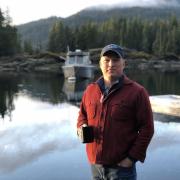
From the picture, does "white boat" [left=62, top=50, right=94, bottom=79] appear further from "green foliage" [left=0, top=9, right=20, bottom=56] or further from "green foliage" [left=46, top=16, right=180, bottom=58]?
"green foliage" [left=46, top=16, right=180, bottom=58]

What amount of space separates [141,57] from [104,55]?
11294 cm

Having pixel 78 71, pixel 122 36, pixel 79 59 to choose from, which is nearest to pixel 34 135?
pixel 78 71

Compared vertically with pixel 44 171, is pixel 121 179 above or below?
above

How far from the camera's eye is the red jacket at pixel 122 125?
5359 mm

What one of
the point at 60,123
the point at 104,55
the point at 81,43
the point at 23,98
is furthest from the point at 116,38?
the point at 104,55

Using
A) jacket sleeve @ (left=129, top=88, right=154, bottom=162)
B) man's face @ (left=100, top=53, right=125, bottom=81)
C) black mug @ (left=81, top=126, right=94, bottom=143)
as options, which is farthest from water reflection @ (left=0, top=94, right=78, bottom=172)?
jacket sleeve @ (left=129, top=88, right=154, bottom=162)

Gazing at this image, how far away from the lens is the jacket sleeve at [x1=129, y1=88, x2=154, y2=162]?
5.35 m

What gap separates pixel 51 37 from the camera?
12800 cm

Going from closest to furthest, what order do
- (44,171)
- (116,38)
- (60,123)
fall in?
(44,171) → (60,123) → (116,38)

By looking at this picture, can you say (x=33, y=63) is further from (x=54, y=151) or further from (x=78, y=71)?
(x=54, y=151)

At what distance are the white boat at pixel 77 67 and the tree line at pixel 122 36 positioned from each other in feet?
212

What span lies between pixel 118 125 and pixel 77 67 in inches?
2000

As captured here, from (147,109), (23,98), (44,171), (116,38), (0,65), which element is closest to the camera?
(147,109)

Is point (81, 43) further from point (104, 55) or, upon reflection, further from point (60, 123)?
point (104, 55)
